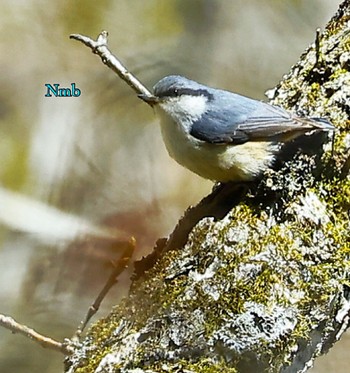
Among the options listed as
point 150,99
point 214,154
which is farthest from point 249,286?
point 150,99

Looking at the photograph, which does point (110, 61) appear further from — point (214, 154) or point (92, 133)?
point (92, 133)

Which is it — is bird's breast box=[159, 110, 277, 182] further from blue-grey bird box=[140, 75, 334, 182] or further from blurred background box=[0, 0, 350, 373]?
blurred background box=[0, 0, 350, 373]

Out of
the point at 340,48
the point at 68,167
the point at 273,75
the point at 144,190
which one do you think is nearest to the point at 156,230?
the point at 144,190

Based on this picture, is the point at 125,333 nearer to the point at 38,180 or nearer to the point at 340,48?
the point at 340,48

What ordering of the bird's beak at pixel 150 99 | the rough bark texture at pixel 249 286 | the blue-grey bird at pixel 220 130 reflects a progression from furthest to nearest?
the bird's beak at pixel 150 99, the blue-grey bird at pixel 220 130, the rough bark texture at pixel 249 286

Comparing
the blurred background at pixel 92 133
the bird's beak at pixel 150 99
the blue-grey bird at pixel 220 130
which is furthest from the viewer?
the blurred background at pixel 92 133

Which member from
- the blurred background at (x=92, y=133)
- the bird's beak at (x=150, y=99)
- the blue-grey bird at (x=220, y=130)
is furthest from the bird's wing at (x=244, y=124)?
the blurred background at (x=92, y=133)

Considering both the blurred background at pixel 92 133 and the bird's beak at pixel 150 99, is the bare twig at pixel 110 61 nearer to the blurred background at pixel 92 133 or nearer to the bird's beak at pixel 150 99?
the bird's beak at pixel 150 99
